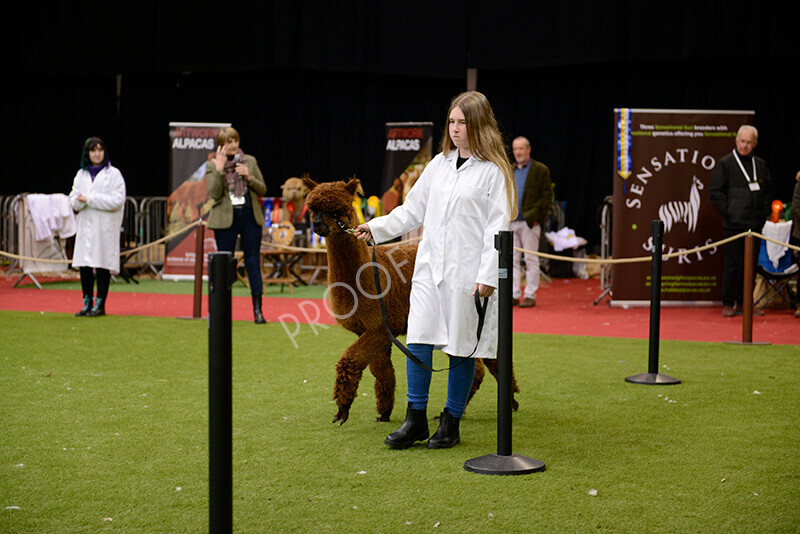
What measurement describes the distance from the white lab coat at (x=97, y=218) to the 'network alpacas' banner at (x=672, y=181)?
5586mm

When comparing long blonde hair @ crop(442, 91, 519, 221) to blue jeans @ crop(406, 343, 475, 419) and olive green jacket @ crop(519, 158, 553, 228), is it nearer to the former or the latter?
blue jeans @ crop(406, 343, 475, 419)

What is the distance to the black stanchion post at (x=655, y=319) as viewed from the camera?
18.3ft

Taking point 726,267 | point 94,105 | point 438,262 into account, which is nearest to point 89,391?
point 438,262

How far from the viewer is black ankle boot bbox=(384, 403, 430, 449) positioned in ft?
13.4

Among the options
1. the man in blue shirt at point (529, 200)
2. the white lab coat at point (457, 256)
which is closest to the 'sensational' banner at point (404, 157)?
the man in blue shirt at point (529, 200)

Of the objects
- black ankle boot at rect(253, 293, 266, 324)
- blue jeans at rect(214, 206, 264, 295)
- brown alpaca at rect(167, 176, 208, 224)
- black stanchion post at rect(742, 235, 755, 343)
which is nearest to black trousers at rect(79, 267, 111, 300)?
blue jeans at rect(214, 206, 264, 295)

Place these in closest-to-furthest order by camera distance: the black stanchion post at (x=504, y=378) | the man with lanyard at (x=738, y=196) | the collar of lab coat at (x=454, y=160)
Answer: the black stanchion post at (x=504, y=378), the collar of lab coat at (x=454, y=160), the man with lanyard at (x=738, y=196)

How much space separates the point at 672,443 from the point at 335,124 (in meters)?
13.7

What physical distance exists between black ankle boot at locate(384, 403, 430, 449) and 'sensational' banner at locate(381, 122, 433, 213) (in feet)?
31.5

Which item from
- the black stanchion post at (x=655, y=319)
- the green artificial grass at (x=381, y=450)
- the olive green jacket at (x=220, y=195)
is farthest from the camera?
the olive green jacket at (x=220, y=195)

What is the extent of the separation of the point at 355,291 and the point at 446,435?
84 centimetres

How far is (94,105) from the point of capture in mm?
18188

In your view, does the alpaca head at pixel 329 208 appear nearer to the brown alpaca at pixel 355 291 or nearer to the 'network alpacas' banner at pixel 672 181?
the brown alpaca at pixel 355 291

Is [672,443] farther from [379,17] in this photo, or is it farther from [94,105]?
[94,105]
